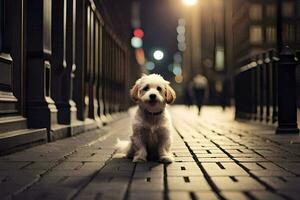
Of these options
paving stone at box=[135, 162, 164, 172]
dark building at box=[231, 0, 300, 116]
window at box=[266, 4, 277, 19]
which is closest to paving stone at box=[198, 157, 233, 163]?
paving stone at box=[135, 162, 164, 172]

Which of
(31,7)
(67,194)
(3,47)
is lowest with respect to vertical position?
(67,194)

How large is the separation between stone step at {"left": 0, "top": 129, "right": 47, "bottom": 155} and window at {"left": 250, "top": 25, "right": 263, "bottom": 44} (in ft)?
168

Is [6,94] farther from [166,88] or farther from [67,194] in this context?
[67,194]

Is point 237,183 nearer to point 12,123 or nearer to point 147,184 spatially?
point 147,184

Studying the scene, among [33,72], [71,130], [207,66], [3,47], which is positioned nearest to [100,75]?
[71,130]

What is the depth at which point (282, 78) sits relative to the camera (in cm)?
1005

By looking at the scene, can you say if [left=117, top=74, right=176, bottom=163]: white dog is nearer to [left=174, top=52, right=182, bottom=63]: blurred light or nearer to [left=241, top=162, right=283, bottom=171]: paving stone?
[left=241, top=162, right=283, bottom=171]: paving stone

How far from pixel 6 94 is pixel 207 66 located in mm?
67685

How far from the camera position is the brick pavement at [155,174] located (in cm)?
397

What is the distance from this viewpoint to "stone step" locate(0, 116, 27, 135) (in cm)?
679

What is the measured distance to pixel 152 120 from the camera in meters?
5.88

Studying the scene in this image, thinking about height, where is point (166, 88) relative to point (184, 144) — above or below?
above

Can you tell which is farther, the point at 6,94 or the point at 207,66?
the point at 207,66

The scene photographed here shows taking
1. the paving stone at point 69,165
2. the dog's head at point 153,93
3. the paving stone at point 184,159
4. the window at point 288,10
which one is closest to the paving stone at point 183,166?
the paving stone at point 184,159
